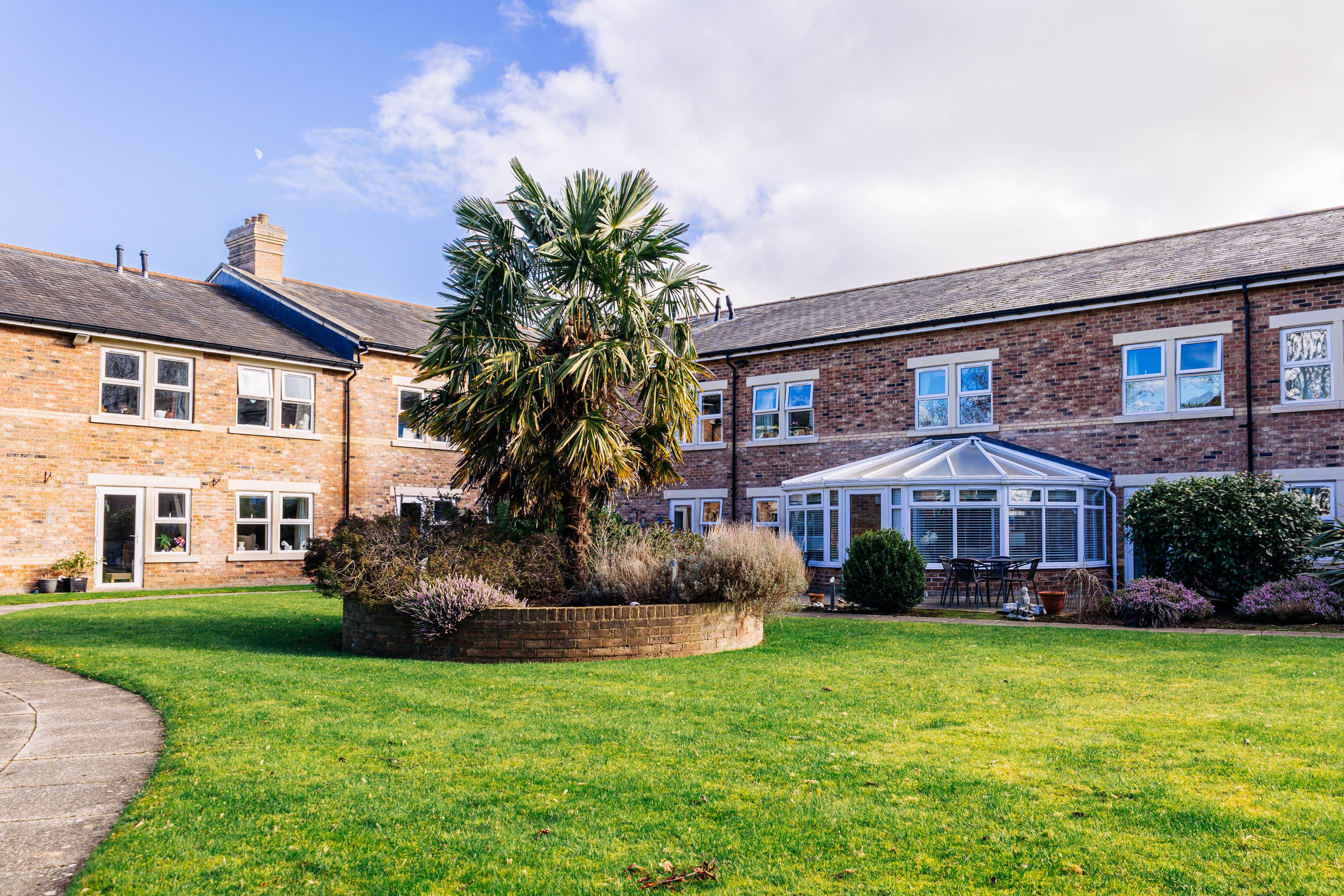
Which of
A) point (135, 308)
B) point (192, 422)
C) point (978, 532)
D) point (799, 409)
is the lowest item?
point (978, 532)

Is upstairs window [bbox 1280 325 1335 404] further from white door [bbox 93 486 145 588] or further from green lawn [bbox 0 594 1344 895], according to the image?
white door [bbox 93 486 145 588]

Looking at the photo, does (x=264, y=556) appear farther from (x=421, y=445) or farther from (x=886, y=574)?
(x=886, y=574)

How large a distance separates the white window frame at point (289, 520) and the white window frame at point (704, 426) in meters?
9.62

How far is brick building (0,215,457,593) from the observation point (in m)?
19.8

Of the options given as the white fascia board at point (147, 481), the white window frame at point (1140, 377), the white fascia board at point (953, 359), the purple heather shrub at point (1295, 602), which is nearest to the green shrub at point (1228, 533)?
the purple heather shrub at point (1295, 602)

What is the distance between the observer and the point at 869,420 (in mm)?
22047

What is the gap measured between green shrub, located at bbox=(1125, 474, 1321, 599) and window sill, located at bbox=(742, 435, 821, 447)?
326 inches

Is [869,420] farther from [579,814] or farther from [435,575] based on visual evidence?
[579,814]

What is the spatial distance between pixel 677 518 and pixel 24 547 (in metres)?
14.6

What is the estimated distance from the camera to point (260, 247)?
27.8m

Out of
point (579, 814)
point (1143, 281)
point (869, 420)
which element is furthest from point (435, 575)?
point (1143, 281)

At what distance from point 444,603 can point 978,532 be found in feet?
39.3

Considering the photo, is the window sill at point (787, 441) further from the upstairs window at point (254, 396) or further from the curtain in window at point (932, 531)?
the upstairs window at point (254, 396)

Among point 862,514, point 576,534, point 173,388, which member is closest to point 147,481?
point 173,388
